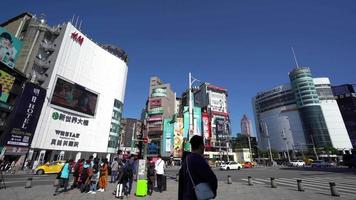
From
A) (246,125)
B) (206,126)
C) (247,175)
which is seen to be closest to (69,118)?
(247,175)

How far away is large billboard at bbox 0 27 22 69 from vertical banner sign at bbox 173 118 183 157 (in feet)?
175

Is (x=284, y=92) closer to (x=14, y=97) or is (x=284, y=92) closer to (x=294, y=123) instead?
(x=294, y=123)

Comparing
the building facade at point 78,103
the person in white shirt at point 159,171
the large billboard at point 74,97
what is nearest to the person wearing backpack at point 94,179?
the person in white shirt at point 159,171

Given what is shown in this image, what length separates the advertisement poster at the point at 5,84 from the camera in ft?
107

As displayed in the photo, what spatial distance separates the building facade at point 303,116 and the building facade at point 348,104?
26.8ft

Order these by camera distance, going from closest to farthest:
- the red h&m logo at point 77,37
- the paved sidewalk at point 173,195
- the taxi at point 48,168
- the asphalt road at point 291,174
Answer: the paved sidewalk at point 173,195 → the asphalt road at point 291,174 → the taxi at point 48,168 → the red h&m logo at point 77,37

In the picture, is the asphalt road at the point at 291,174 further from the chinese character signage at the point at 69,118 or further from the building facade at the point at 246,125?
the building facade at the point at 246,125

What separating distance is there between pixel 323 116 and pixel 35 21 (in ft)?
384

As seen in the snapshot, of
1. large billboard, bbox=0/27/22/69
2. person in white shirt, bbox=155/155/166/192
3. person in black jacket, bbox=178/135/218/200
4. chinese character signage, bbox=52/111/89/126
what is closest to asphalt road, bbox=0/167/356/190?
person in white shirt, bbox=155/155/166/192

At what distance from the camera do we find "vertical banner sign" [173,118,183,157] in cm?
7279

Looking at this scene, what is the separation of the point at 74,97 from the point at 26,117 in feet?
44.2

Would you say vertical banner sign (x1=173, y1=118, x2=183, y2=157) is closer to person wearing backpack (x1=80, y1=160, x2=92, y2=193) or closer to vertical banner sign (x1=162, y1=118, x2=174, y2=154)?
vertical banner sign (x1=162, y1=118, x2=174, y2=154)

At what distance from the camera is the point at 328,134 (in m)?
92.1

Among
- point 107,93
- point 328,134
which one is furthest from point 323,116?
point 107,93
